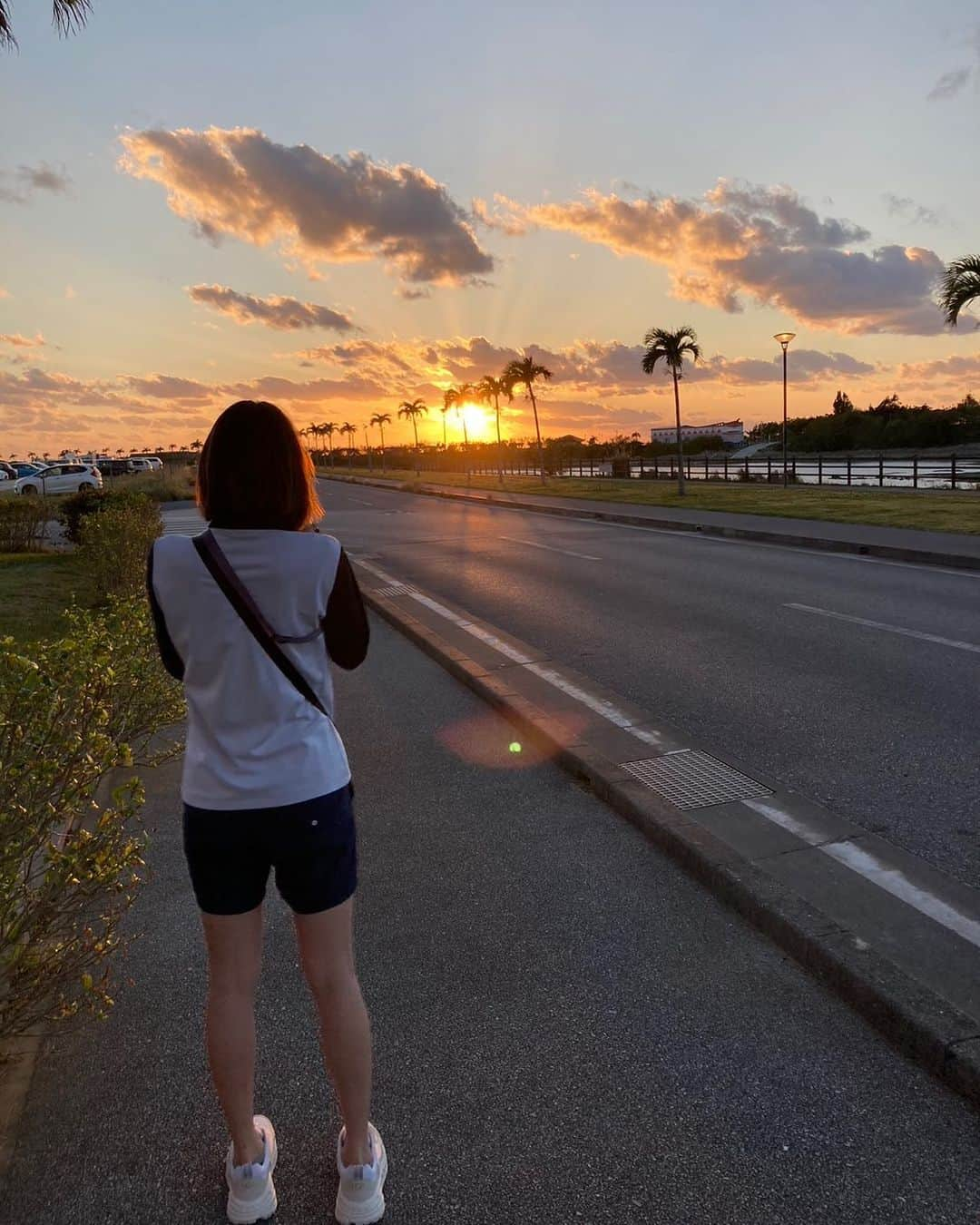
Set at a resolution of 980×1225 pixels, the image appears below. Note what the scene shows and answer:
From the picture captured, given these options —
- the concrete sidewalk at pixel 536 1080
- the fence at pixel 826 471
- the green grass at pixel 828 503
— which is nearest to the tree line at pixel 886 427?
the fence at pixel 826 471

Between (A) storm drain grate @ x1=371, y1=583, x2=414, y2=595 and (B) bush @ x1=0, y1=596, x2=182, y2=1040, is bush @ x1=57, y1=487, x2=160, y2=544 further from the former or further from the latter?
(B) bush @ x1=0, y1=596, x2=182, y2=1040

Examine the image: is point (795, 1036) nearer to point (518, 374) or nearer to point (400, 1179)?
point (400, 1179)

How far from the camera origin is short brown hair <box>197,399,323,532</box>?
6.17ft

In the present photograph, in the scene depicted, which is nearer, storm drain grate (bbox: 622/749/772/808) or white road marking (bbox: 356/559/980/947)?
white road marking (bbox: 356/559/980/947)

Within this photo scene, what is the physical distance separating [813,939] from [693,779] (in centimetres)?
159

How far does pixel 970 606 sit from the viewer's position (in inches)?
367

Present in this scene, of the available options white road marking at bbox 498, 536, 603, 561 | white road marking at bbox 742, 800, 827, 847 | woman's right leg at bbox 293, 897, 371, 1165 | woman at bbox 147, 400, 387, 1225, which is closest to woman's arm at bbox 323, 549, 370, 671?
woman at bbox 147, 400, 387, 1225

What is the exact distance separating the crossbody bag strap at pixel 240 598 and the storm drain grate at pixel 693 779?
2.79 metres

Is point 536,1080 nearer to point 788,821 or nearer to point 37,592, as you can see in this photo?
point 788,821

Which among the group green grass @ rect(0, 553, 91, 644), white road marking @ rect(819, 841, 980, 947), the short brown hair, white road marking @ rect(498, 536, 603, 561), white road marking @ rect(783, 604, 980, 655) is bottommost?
white road marking @ rect(783, 604, 980, 655)

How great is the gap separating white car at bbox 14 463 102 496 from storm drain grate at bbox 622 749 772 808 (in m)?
42.4

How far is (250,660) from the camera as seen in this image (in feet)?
6.15

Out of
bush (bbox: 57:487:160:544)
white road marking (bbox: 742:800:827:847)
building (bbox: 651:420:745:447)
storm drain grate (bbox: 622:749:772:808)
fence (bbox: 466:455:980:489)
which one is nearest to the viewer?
white road marking (bbox: 742:800:827:847)

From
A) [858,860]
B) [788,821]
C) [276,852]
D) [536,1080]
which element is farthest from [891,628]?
[276,852]
